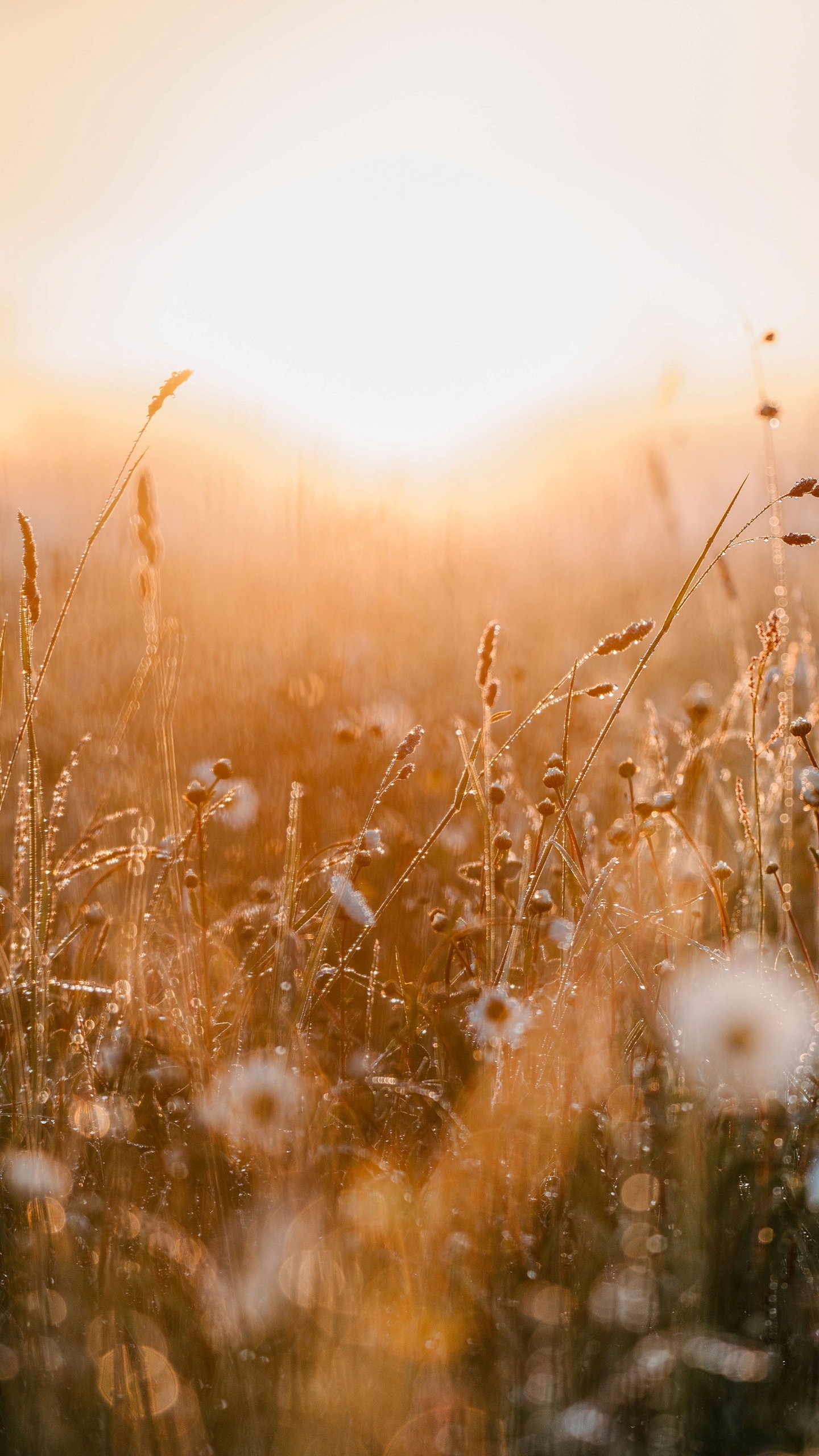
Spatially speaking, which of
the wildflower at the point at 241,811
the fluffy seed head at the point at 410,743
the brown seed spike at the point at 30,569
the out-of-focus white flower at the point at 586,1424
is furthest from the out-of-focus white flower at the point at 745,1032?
the wildflower at the point at 241,811

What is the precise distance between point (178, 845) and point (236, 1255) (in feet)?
1.80

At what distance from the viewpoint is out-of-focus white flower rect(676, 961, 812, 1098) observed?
1340 mm

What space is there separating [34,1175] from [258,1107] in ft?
0.97

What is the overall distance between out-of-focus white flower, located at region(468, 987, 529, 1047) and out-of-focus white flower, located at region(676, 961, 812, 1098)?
26cm

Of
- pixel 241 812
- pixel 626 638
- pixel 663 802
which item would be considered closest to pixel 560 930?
pixel 663 802

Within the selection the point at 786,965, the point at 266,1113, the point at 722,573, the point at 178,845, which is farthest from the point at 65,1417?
the point at 722,573

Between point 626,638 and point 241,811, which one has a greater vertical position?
point 626,638

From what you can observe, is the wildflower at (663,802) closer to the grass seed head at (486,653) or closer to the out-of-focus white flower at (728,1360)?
the grass seed head at (486,653)

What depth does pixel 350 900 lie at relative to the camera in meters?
1.52

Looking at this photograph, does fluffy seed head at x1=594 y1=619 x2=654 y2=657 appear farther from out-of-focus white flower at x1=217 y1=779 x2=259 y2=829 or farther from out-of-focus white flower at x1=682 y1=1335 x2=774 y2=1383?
out-of-focus white flower at x1=217 y1=779 x2=259 y2=829

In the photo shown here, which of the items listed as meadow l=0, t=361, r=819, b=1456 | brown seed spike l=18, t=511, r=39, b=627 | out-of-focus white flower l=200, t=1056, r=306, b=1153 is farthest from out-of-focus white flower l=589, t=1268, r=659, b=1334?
brown seed spike l=18, t=511, r=39, b=627

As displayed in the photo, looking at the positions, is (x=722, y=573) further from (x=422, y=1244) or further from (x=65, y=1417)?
(x=65, y=1417)

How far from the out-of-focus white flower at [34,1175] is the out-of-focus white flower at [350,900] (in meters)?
0.52

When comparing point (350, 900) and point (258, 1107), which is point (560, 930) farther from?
point (258, 1107)
